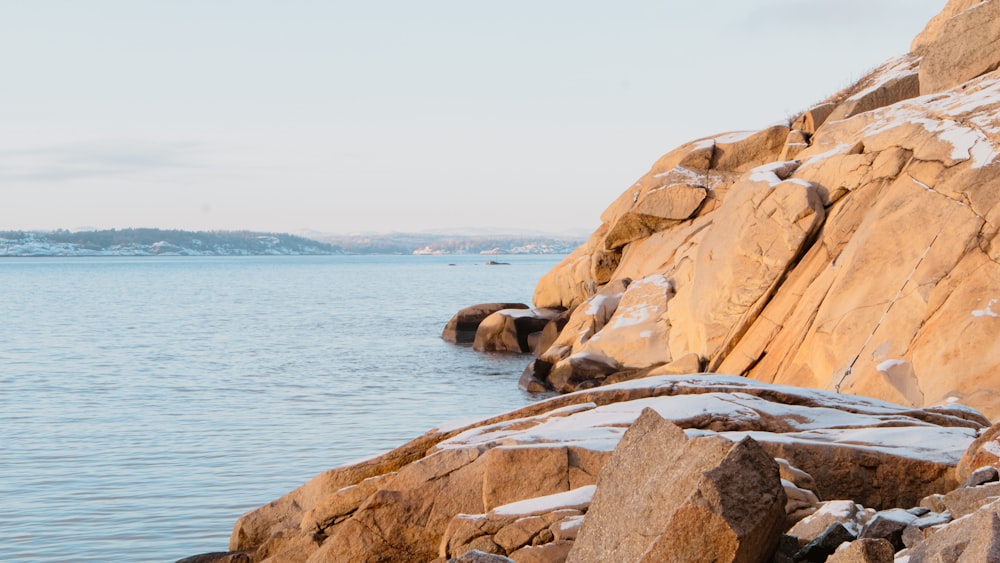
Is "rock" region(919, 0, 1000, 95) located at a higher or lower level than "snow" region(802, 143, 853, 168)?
higher

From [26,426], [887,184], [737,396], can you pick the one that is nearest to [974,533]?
[737,396]

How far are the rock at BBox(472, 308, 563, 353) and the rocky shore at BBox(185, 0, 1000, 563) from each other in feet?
4.65

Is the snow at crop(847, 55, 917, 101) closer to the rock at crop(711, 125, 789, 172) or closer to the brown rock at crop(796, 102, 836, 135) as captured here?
the brown rock at crop(796, 102, 836, 135)

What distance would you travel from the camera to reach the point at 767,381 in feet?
60.7

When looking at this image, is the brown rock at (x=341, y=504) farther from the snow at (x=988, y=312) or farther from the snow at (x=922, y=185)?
the snow at (x=922, y=185)

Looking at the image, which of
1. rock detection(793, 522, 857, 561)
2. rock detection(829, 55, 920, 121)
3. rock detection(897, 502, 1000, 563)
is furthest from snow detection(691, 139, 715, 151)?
rock detection(897, 502, 1000, 563)

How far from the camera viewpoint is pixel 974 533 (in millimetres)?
5051

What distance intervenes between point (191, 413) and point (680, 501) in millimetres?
18596

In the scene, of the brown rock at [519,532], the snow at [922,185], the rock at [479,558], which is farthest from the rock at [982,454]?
the snow at [922,185]

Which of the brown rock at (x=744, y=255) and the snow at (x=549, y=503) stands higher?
the brown rock at (x=744, y=255)

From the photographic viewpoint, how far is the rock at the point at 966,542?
4.76 m

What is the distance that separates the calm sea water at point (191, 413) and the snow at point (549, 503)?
231 inches

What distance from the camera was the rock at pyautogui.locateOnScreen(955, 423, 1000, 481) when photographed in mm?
7613

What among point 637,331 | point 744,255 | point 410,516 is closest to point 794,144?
point 744,255
